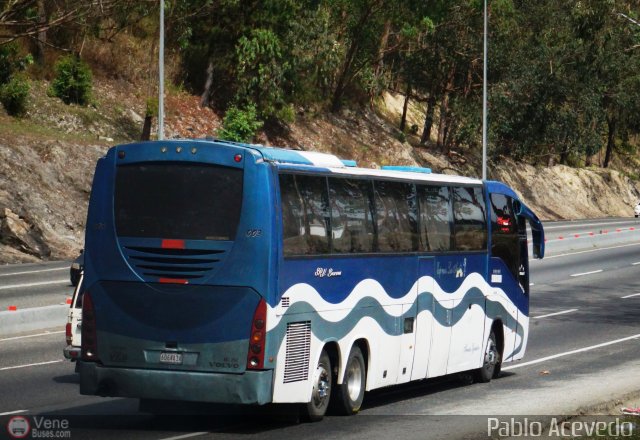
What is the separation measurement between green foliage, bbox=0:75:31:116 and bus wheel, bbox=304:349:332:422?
35.1 meters

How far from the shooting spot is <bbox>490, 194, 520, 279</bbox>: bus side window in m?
17.9

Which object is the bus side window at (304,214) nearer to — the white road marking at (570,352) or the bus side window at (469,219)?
the bus side window at (469,219)

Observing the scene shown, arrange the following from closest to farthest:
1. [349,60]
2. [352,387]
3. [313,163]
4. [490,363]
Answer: [313,163]
[352,387]
[490,363]
[349,60]

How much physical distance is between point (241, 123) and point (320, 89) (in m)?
14.8

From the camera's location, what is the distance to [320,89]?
224ft

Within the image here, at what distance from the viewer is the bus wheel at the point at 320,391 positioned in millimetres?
12805

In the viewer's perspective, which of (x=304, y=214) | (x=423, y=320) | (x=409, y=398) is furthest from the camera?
(x=409, y=398)

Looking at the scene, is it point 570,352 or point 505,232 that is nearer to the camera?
point 505,232

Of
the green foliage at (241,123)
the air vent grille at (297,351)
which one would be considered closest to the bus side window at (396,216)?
the air vent grille at (297,351)

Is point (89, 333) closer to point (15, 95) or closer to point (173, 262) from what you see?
point (173, 262)

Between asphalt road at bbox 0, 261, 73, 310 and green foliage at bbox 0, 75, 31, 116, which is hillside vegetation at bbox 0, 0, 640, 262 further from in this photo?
asphalt road at bbox 0, 261, 73, 310

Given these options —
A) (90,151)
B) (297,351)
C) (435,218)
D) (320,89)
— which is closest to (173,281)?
(297,351)

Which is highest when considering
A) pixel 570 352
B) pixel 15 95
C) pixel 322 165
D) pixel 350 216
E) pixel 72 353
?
pixel 15 95

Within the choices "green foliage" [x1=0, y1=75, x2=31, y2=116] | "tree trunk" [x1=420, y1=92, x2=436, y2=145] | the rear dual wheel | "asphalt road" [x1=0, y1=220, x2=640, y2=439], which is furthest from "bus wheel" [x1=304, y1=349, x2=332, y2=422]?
"tree trunk" [x1=420, y1=92, x2=436, y2=145]
